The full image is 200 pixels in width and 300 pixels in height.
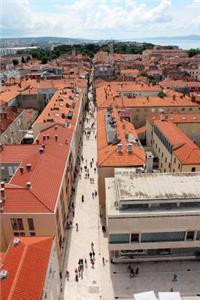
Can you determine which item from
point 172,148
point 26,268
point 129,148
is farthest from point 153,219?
point 172,148

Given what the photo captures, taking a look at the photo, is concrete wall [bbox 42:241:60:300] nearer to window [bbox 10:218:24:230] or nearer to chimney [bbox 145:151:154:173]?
window [bbox 10:218:24:230]

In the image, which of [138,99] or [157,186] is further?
[138,99]

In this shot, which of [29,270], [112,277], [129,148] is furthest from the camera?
[129,148]

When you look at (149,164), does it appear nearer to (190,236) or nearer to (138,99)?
(190,236)

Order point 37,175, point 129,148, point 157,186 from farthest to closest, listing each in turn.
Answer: point 129,148 → point 37,175 → point 157,186

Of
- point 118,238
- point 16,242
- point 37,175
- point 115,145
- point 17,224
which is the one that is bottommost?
point 118,238

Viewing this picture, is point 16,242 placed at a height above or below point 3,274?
below

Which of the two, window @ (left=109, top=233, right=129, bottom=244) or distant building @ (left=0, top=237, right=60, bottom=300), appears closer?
distant building @ (left=0, top=237, right=60, bottom=300)

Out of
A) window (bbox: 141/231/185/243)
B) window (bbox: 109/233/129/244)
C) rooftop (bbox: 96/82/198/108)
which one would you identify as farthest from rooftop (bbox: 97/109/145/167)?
rooftop (bbox: 96/82/198/108)
